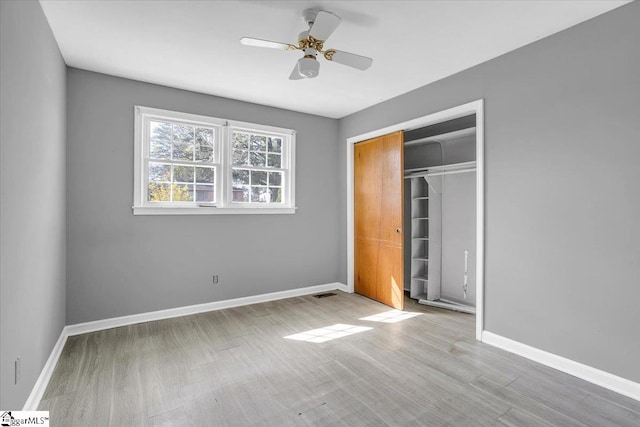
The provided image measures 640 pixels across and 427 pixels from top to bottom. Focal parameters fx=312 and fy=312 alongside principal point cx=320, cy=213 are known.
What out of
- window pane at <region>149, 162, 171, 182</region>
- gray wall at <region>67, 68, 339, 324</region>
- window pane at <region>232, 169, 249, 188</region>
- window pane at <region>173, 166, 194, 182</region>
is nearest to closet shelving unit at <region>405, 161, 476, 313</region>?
gray wall at <region>67, 68, 339, 324</region>

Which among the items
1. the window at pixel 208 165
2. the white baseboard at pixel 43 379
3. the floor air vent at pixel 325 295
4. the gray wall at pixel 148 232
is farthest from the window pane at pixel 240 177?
the white baseboard at pixel 43 379

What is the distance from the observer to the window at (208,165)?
370 centimetres

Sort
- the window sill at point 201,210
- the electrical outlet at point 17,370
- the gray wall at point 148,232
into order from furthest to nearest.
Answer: the window sill at point 201,210 → the gray wall at point 148,232 → the electrical outlet at point 17,370

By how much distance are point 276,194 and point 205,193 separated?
3.41ft

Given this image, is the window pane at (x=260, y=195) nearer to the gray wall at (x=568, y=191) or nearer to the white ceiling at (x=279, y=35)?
the white ceiling at (x=279, y=35)

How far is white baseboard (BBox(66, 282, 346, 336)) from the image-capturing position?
3.35 meters

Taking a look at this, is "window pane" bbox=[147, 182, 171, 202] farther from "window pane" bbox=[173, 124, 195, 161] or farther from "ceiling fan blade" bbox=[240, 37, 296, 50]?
"ceiling fan blade" bbox=[240, 37, 296, 50]

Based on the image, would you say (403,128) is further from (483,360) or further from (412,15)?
(483,360)

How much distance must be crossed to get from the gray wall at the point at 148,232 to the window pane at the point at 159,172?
220 millimetres

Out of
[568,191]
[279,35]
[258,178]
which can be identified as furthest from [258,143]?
[568,191]

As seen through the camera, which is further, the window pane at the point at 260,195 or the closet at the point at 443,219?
the window pane at the point at 260,195

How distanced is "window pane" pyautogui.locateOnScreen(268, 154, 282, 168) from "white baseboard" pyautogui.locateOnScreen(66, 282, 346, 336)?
6.20ft

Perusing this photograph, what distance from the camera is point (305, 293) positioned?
4.83 m

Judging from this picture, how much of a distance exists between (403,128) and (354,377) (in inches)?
119
